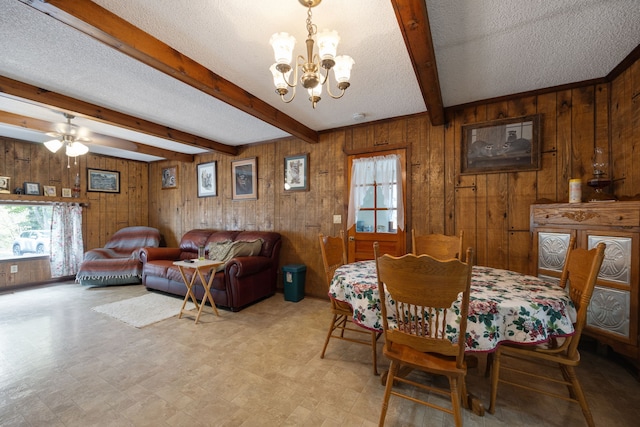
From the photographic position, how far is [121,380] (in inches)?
74.6

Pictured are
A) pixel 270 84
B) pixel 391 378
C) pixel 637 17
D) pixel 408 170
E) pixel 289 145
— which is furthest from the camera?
pixel 289 145

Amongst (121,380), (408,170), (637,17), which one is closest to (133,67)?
(121,380)

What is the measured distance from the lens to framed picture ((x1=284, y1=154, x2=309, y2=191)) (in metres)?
3.96

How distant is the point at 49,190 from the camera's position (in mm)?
4484

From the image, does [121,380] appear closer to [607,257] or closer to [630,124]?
[607,257]

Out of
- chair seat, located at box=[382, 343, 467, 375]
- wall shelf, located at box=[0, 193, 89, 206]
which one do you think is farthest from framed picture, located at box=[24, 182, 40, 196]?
chair seat, located at box=[382, 343, 467, 375]

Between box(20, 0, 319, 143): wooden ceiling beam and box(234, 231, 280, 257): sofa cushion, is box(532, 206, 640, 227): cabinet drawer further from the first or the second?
box(234, 231, 280, 257): sofa cushion

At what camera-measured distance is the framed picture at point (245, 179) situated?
4449 mm

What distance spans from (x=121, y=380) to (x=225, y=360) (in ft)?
2.42

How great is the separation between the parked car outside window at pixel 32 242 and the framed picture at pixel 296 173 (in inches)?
175

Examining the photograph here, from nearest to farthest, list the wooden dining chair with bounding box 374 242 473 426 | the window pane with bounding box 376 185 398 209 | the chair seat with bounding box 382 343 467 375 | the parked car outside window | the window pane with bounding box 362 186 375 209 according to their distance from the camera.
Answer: the wooden dining chair with bounding box 374 242 473 426 → the chair seat with bounding box 382 343 467 375 → the window pane with bounding box 376 185 398 209 → the window pane with bounding box 362 186 375 209 → the parked car outside window

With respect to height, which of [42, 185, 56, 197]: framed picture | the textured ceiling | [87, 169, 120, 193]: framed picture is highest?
the textured ceiling

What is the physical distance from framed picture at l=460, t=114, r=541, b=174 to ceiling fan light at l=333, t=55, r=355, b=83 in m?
2.02

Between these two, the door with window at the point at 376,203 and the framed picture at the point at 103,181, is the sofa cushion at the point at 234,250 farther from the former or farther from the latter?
the framed picture at the point at 103,181
